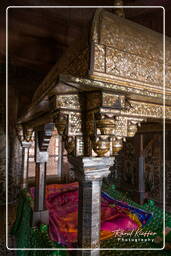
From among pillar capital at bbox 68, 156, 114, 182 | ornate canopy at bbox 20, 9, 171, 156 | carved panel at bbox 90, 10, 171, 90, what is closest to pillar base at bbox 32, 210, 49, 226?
pillar capital at bbox 68, 156, 114, 182

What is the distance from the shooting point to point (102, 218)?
9.23 ft

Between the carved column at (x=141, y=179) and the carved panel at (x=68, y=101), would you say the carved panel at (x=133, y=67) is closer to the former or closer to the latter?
the carved panel at (x=68, y=101)

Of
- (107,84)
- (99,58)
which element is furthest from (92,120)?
(99,58)

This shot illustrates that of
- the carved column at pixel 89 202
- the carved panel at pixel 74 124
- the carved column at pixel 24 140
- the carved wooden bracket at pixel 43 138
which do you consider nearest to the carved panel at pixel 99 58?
the carved panel at pixel 74 124

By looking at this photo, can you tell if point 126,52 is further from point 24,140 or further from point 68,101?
point 24,140

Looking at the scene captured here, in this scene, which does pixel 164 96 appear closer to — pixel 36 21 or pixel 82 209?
pixel 82 209

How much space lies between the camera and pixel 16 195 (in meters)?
4.74

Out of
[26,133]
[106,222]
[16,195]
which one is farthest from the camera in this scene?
[16,195]

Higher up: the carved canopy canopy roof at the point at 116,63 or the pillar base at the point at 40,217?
the carved canopy canopy roof at the point at 116,63

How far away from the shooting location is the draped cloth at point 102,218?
245cm

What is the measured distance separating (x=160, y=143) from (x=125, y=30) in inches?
192

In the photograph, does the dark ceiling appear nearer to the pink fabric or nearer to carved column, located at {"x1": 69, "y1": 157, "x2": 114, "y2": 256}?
the pink fabric

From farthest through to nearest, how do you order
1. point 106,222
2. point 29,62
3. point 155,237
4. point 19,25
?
point 29,62 → point 19,25 → point 106,222 → point 155,237

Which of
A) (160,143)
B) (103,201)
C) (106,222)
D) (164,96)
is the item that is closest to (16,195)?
(103,201)
